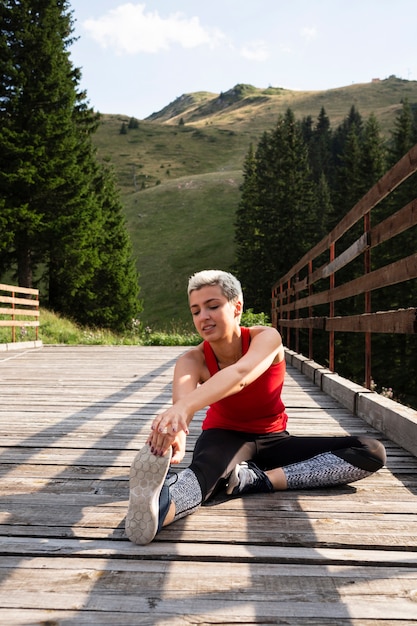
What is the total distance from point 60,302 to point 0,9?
424 inches

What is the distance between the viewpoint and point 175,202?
6588 centimetres

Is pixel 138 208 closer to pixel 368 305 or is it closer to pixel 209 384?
pixel 368 305

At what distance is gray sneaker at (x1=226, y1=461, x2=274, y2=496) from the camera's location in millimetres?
2326

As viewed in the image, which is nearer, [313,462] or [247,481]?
[247,481]

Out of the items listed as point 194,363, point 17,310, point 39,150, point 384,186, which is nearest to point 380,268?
point 384,186

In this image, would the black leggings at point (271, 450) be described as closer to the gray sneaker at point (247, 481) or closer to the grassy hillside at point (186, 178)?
the gray sneaker at point (247, 481)

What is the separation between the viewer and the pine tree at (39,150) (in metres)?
18.9

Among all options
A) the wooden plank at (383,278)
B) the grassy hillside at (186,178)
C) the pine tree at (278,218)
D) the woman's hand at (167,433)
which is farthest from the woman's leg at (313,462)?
the pine tree at (278,218)

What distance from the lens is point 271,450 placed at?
2.63m

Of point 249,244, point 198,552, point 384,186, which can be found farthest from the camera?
point 249,244

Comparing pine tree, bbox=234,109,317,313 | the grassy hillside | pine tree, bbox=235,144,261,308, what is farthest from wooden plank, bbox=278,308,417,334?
pine tree, bbox=235,144,261,308

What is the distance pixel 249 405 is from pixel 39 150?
18183 millimetres

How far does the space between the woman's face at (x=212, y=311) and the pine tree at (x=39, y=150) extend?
17275mm

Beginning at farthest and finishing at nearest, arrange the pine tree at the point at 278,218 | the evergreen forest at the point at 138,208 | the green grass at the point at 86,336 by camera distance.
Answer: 1. the pine tree at the point at 278,218
2. the evergreen forest at the point at 138,208
3. the green grass at the point at 86,336
